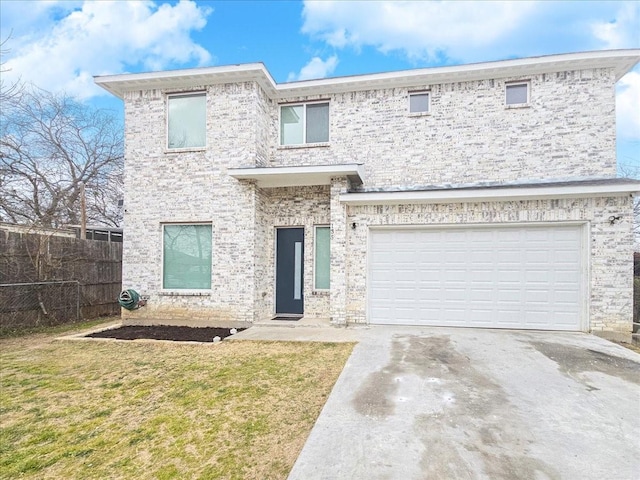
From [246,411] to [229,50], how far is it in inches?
620

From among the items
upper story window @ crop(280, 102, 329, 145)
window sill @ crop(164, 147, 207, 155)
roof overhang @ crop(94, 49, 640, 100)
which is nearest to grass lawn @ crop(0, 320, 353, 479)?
window sill @ crop(164, 147, 207, 155)

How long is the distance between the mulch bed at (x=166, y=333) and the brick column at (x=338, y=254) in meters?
2.44

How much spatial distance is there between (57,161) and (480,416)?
1980 cm

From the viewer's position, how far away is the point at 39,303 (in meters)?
8.88

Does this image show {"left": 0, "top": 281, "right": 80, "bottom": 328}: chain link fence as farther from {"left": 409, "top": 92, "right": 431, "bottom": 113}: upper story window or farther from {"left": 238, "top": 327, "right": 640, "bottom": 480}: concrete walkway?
{"left": 409, "top": 92, "right": 431, "bottom": 113}: upper story window

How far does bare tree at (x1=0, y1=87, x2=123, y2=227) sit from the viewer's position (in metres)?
13.7

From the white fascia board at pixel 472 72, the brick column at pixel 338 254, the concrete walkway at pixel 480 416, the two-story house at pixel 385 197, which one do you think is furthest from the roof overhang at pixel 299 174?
the concrete walkway at pixel 480 416

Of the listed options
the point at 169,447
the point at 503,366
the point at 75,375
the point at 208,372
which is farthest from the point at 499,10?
the point at 75,375

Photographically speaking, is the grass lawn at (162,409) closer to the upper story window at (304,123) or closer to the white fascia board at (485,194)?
the white fascia board at (485,194)

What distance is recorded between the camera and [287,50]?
608 inches

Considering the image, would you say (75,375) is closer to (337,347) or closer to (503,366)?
(337,347)

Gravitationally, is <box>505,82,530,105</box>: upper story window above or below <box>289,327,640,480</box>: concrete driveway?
above

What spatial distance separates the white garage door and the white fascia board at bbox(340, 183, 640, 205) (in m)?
0.75

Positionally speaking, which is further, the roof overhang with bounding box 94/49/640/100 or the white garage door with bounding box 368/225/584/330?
the roof overhang with bounding box 94/49/640/100
